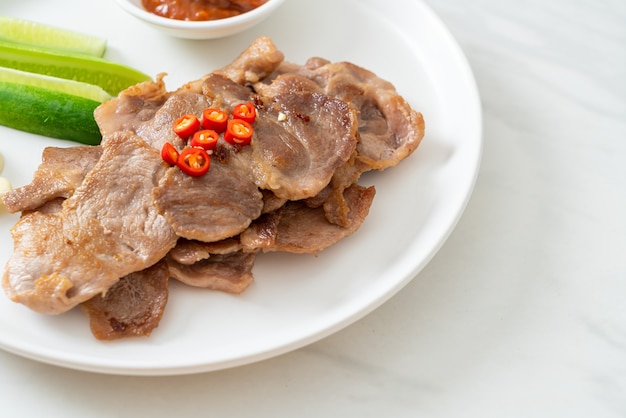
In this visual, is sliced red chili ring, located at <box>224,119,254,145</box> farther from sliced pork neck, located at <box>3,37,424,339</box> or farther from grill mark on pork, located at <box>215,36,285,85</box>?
grill mark on pork, located at <box>215,36,285,85</box>

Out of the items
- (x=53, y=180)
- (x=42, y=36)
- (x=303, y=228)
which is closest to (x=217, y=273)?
(x=303, y=228)

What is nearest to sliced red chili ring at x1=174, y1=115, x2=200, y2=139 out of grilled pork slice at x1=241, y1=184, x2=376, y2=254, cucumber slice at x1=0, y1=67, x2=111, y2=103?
grilled pork slice at x1=241, y1=184, x2=376, y2=254

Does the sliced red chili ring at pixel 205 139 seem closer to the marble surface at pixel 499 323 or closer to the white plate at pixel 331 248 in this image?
the white plate at pixel 331 248

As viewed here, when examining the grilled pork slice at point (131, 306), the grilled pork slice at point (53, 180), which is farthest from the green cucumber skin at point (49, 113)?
the grilled pork slice at point (131, 306)

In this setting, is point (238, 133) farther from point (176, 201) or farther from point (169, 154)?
point (176, 201)

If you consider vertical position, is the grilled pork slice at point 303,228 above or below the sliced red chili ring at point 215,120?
below

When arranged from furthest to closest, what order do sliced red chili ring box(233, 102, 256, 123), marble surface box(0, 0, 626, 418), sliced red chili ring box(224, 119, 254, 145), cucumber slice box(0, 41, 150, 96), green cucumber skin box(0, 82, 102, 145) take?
1. cucumber slice box(0, 41, 150, 96)
2. green cucumber skin box(0, 82, 102, 145)
3. sliced red chili ring box(233, 102, 256, 123)
4. sliced red chili ring box(224, 119, 254, 145)
5. marble surface box(0, 0, 626, 418)
